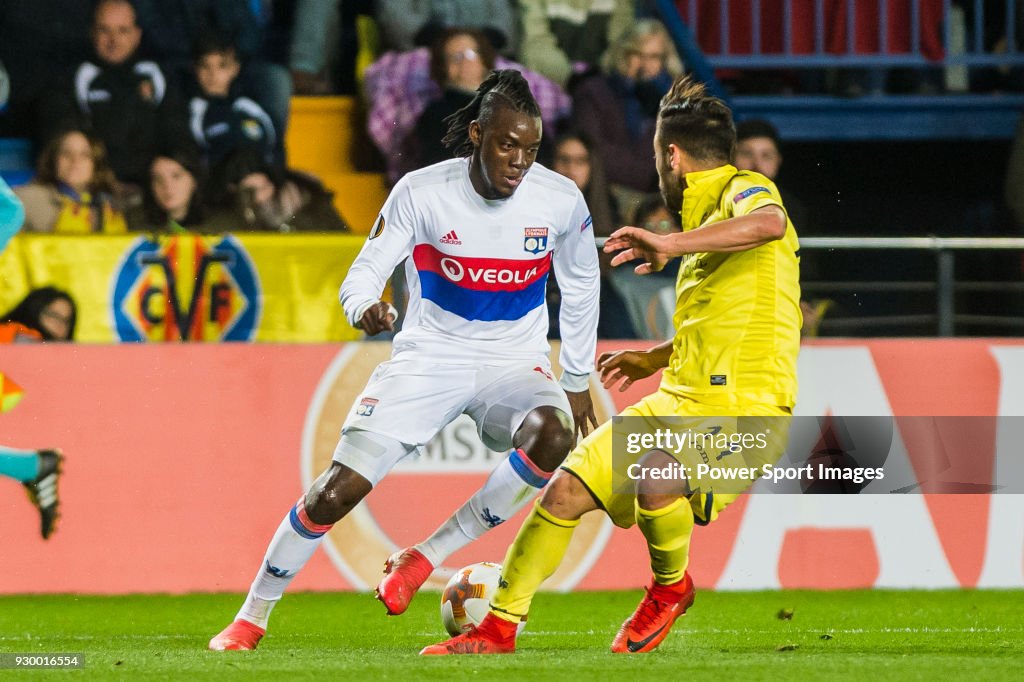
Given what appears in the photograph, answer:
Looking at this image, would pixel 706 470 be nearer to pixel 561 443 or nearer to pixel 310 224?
pixel 561 443

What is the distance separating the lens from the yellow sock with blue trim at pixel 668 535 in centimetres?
520

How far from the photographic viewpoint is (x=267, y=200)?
8.92 metres

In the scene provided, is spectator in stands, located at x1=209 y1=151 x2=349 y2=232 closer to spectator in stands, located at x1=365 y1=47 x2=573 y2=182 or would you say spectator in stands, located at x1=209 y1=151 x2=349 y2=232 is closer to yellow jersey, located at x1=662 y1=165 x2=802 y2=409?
spectator in stands, located at x1=365 y1=47 x2=573 y2=182

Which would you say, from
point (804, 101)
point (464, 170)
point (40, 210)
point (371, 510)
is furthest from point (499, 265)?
point (804, 101)

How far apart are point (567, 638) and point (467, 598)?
2.11ft

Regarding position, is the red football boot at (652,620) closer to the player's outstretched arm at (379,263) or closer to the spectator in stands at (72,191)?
the player's outstretched arm at (379,263)

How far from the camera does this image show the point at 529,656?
5039mm

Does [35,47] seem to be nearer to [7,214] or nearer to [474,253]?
[7,214]

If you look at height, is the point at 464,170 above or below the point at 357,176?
above

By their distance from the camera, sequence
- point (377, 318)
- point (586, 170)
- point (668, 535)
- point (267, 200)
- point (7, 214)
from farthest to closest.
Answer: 1. point (267, 200)
2. point (586, 170)
3. point (7, 214)
4. point (377, 318)
5. point (668, 535)

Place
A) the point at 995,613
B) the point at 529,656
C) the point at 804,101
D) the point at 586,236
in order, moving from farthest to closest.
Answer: the point at 804,101, the point at 995,613, the point at 586,236, the point at 529,656

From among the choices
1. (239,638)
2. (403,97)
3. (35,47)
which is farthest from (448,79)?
(239,638)

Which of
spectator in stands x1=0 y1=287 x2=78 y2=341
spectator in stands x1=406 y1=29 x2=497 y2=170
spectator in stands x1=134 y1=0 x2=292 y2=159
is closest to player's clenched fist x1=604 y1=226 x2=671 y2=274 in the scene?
spectator in stands x1=0 y1=287 x2=78 y2=341

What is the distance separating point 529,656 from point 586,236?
72.7 inches
